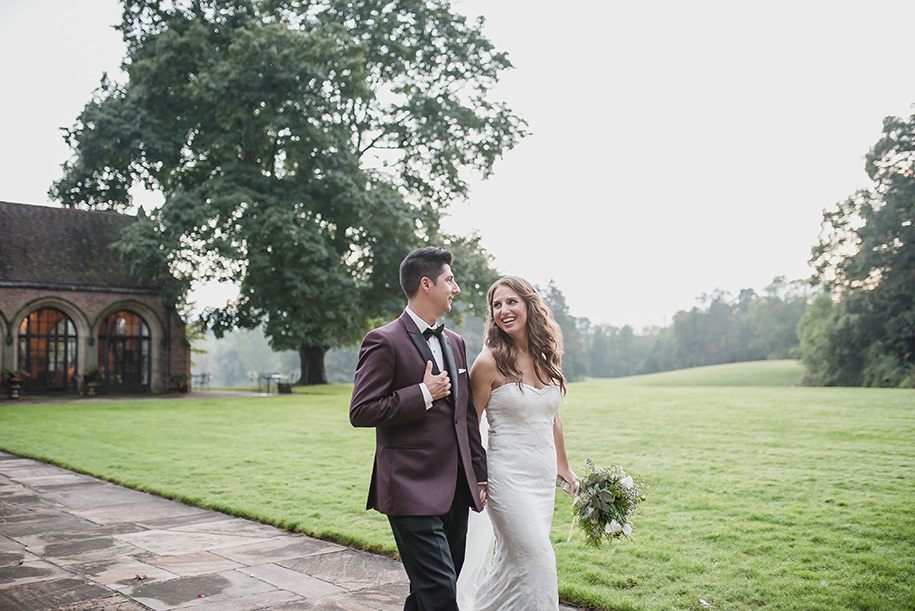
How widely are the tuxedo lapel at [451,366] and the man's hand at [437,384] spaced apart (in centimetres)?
15

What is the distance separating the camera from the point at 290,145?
86.3ft

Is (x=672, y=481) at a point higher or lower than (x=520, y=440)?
lower

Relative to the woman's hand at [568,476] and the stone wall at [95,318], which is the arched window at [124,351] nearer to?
the stone wall at [95,318]

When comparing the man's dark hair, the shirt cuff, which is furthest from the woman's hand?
the man's dark hair

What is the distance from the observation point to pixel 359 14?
93.5 feet

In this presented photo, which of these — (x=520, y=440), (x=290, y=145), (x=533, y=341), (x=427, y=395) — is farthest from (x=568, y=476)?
(x=290, y=145)

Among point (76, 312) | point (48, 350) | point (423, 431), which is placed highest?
point (76, 312)

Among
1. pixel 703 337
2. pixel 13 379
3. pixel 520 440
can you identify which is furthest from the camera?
pixel 703 337

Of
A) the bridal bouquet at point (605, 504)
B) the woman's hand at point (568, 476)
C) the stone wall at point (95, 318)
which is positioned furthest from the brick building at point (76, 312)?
the bridal bouquet at point (605, 504)

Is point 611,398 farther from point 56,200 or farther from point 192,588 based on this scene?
point 56,200

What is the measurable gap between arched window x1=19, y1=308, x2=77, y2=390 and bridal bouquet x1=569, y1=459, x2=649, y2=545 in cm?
2723

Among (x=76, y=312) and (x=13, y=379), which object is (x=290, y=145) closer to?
(x=76, y=312)

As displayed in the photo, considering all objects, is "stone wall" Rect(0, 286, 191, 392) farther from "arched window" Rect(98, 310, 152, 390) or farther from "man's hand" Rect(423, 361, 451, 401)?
"man's hand" Rect(423, 361, 451, 401)

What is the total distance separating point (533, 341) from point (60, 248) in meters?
28.8
